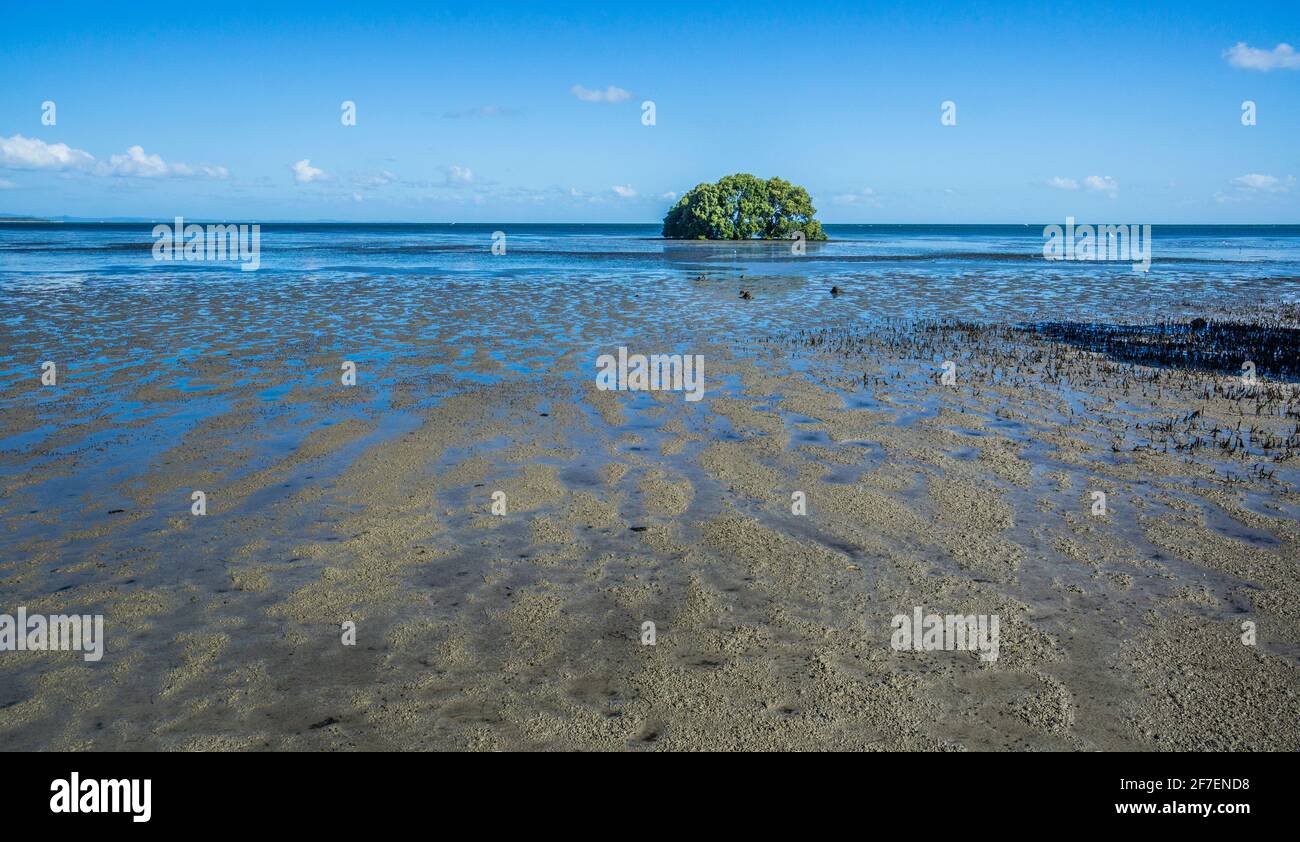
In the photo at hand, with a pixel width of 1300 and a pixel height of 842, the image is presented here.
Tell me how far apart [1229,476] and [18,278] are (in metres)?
43.2

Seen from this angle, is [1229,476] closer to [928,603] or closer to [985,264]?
[928,603]

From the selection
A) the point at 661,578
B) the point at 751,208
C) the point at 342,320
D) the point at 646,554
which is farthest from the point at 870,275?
the point at 751,208

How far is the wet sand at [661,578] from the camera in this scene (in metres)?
4.89

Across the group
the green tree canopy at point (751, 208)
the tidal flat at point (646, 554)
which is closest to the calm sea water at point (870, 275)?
the tidal flat at point (646, 554)

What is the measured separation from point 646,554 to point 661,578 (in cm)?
52

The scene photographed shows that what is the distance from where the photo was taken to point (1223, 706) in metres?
5.01

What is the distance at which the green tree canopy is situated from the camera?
9550cm

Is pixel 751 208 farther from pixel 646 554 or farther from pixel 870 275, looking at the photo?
pixel 646 554

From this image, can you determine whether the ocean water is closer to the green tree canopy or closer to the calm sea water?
the calm sea water

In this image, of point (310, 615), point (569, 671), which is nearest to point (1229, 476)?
point (569, 671)

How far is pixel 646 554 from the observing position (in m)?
7.27

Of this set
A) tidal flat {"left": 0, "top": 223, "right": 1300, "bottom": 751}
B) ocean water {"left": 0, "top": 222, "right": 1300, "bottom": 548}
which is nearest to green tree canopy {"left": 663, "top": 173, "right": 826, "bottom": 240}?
ocean water {"left": 0, "top": 222, "right": 1300, "bottom": 548}

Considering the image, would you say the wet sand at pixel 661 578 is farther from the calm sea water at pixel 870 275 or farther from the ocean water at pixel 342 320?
the calm sea water at pixel 870 275

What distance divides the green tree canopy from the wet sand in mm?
86614
